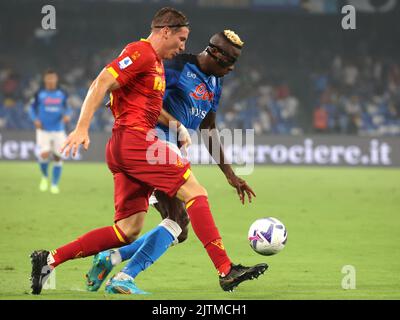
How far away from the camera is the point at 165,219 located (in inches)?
291

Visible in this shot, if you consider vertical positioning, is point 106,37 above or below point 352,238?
above

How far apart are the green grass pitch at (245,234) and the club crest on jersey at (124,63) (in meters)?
1.73

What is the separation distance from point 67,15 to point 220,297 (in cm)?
2920

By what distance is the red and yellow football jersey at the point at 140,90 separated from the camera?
6590mm

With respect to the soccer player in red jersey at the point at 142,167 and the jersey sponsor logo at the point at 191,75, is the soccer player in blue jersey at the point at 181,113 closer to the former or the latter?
the jersey sponsor logo at the point at 191,75

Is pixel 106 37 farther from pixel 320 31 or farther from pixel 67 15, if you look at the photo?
pixel 320 31

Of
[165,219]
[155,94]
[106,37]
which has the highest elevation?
[106,37]

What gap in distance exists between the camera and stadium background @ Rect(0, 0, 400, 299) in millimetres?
14273

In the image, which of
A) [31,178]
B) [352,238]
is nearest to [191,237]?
[352,238]

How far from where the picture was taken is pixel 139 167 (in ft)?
21.9

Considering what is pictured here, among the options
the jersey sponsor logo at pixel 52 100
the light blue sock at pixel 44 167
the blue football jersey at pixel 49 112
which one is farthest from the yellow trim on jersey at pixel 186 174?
the jersey sponsor logo at pixel 52 100

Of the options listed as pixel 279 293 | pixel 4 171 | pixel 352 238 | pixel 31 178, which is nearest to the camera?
pixel 279 293
